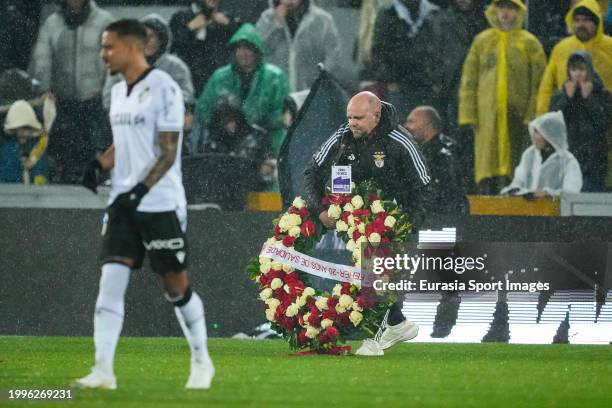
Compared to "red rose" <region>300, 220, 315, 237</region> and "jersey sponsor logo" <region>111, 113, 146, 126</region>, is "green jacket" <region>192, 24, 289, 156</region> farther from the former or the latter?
"jersey sponsor logo" <region>111, 113, 146, 126</region>

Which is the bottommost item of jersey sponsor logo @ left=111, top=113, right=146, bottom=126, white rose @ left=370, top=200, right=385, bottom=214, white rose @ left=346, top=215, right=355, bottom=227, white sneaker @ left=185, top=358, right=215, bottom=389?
white sneaker @ left=185, top=358, right=215, bottom=389

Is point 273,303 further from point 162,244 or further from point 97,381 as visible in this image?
point 97,381

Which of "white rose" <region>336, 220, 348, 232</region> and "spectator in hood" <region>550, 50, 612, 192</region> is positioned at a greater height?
"spectator in hood" <region>550, 50, 612, 192</region>

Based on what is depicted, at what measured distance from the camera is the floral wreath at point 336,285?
1240cm

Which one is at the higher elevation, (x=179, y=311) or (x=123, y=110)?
(x=123, y=110)

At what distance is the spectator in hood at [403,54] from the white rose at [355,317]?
397 cm

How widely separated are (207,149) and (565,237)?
3.88 meters

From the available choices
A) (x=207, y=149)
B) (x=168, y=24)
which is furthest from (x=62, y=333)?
(x=168, y=24)

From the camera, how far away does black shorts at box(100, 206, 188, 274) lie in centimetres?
889

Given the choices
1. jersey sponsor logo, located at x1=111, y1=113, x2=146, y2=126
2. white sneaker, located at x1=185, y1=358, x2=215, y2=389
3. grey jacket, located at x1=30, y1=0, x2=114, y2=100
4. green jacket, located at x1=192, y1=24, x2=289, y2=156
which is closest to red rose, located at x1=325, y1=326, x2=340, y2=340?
white sneaker, located at x1=185, y1=358, x2=215, y2=389

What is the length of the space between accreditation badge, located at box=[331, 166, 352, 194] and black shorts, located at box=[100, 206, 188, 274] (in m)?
3.66

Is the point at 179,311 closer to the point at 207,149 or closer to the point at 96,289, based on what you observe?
the point at 96,289

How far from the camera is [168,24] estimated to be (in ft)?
52.5

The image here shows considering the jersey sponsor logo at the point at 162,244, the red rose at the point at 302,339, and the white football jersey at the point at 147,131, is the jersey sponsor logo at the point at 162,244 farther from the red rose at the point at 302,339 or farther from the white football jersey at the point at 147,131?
the red rose at the point at 302,339
